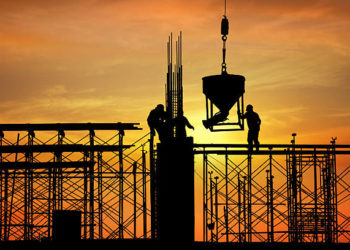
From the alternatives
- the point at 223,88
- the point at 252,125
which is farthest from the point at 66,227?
the point at 252,125

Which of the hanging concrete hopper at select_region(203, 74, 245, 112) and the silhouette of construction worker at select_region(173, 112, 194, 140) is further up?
the hanging concrete hopper at select_region(203, 74, 245, 112)

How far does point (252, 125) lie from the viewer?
2581 centimetres

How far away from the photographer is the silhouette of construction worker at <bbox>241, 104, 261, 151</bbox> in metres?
25.7

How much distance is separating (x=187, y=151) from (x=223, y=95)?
18.7ft

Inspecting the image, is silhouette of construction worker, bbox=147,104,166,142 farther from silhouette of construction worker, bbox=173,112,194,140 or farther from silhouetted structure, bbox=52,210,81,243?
silhouetted structure, bbox=52,210,81,243

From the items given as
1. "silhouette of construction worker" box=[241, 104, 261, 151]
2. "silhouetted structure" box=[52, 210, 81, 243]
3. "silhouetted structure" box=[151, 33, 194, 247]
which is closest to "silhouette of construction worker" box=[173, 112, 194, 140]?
"silhouetted structure" box=[151, 33, 194, 247]

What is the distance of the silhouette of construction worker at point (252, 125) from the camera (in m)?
25.7

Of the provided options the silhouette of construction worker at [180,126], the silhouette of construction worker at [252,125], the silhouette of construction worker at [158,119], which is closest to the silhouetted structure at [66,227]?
the silhouette of construction worker at [158,119]

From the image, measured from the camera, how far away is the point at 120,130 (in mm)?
32062

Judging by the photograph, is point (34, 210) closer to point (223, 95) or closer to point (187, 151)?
point (223, 95)

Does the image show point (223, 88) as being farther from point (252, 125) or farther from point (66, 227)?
point (66, 227)

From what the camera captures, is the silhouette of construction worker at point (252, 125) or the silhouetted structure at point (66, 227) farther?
the silhouette of construction worker at point (252, 125)

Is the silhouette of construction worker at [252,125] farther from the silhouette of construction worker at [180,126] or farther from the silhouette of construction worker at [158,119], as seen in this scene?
the silhouette of construction worker at [180,126]

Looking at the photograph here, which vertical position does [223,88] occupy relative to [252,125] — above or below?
above
